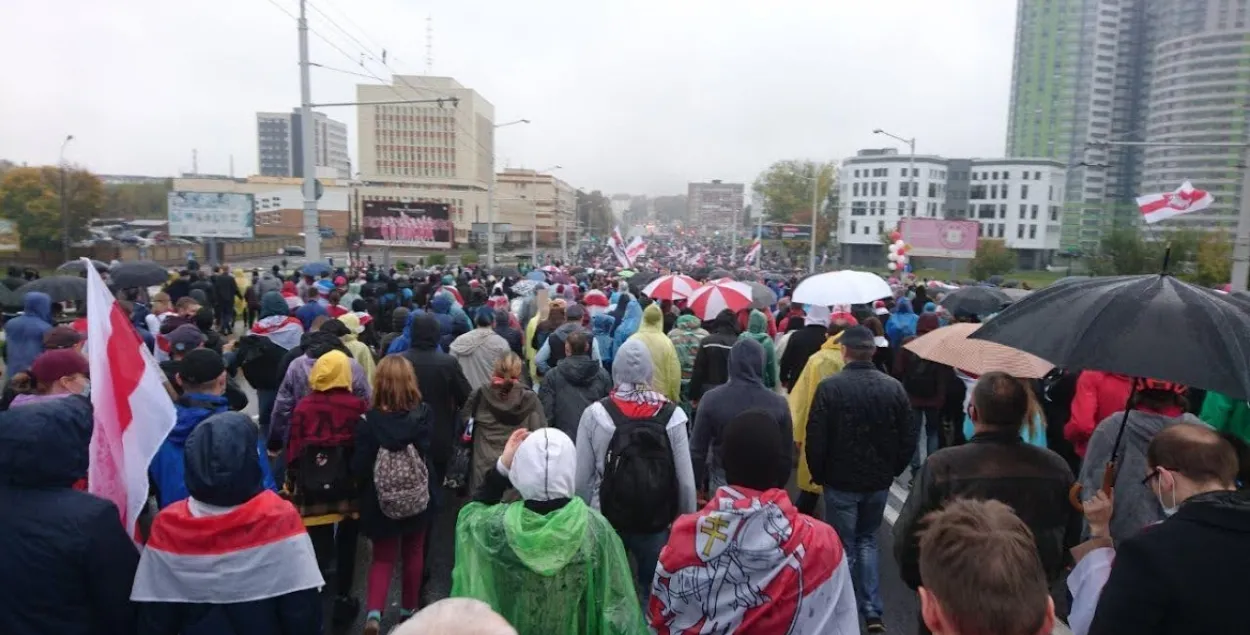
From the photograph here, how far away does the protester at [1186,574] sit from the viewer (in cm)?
210

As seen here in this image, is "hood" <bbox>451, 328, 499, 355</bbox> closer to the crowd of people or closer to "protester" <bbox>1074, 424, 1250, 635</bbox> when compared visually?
the crowd of people

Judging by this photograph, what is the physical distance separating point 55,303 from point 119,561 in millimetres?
8921

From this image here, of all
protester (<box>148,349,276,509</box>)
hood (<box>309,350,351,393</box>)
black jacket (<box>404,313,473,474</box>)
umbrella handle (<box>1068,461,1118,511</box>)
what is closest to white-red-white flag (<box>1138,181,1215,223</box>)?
umbrella handle (<box>1068,461,1118,511</box>)

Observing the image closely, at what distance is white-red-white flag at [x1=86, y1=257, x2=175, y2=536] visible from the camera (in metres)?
3.10

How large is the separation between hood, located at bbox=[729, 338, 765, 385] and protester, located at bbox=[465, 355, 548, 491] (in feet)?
4.11

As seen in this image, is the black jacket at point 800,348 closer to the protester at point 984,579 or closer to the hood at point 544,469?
the hood at point 544,469

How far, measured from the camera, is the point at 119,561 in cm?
276

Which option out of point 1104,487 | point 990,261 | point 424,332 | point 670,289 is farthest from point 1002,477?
point 990,261

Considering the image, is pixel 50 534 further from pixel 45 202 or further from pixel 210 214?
pixel 45 202

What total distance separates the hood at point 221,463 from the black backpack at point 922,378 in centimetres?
593

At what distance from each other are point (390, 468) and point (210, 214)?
130 ft

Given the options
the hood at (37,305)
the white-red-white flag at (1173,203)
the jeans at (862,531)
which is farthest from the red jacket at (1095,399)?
the white-red-white flag at (1173,203)

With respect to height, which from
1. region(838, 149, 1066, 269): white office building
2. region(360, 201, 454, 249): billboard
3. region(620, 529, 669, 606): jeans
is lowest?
region(620, 529, 669, 606): jeans

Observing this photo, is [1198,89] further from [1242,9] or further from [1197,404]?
[1197,404]
